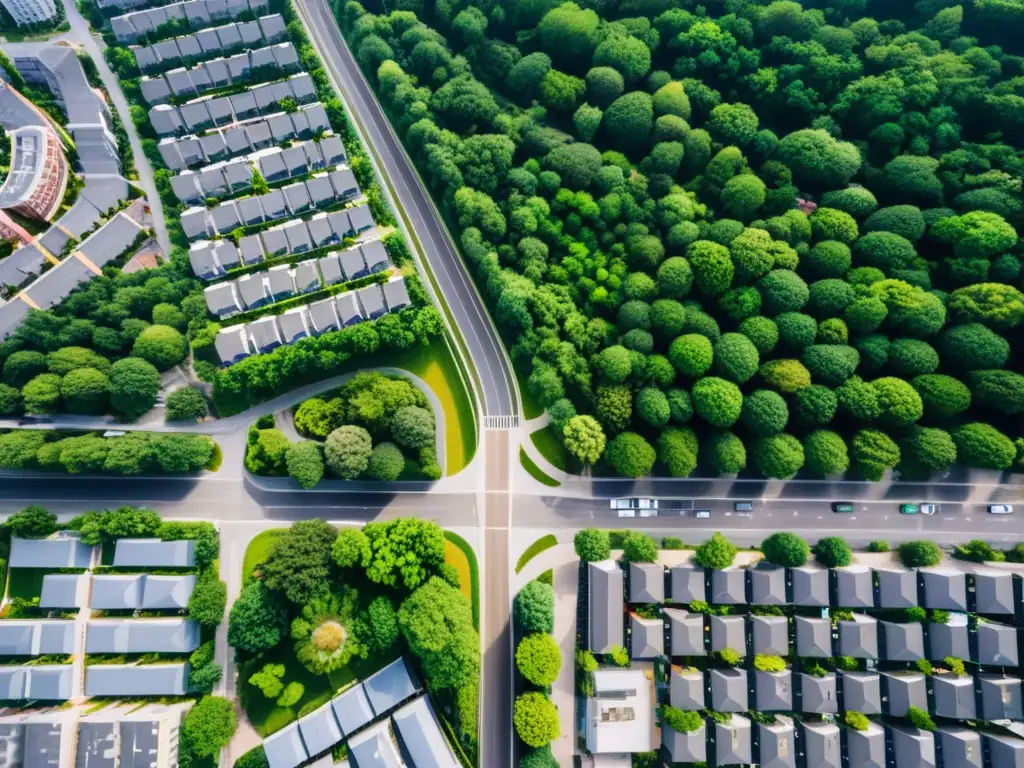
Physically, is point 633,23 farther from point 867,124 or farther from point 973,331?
point 973,331

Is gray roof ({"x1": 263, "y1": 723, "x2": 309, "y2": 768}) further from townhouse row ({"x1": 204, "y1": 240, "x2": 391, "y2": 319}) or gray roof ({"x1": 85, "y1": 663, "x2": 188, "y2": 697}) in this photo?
townhouse row ({"x1": 204, "y1": 240, "x2": 391, "y2": 319})

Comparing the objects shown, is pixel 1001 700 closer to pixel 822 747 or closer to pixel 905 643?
pixel 905 643

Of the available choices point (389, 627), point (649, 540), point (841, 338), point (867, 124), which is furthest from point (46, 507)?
point (867, 124)

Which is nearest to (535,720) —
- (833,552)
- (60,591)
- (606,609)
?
(606,609)

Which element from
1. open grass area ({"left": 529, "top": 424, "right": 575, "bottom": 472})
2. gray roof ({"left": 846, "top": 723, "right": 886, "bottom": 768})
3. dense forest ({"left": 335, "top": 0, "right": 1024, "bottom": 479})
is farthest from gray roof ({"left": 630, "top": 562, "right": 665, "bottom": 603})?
gray roof ({"left": 846, "top": 723, "right": 886, "bottom": 768})

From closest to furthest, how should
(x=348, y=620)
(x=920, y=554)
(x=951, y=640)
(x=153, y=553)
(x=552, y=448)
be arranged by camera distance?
(x=348, y=620) < (x=951, y=640) < (x=153, y=553) < (x=920, y=554) < (x=552, y=448)

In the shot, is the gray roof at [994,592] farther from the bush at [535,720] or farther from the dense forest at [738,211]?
the bush at [535,720]

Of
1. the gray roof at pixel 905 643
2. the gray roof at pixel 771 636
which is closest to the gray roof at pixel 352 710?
the gray roof at pixel 771 636
